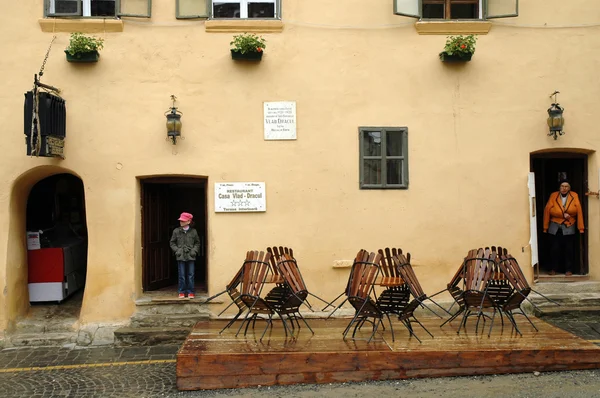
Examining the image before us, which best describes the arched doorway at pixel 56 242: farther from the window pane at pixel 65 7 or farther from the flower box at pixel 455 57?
the flower box at pixel 455 57

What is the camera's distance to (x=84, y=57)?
8031 mm

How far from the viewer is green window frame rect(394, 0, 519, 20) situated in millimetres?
8320

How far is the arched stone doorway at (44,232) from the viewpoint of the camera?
8109 mm

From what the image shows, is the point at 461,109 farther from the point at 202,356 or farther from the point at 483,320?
the point at 202,356

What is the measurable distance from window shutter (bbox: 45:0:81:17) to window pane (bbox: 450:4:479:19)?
5.62m

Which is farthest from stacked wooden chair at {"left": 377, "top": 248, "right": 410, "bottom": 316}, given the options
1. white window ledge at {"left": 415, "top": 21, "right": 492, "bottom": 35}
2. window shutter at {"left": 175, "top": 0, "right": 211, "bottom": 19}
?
window shutter at {"left": 175, "top": 0, "right": 211, "bottom": 19}

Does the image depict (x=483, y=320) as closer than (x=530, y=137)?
Yes

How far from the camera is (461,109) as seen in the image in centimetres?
852

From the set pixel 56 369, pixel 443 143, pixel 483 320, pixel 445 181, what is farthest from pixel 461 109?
pixel 56 369

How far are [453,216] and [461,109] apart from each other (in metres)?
1.63

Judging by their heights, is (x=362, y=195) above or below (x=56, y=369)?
above

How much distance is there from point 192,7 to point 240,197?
290 centimetres

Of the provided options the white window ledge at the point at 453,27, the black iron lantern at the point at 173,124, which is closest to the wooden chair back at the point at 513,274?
the white window ledge at the point at 453,27

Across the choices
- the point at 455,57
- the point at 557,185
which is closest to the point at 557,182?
the point at 557,185
